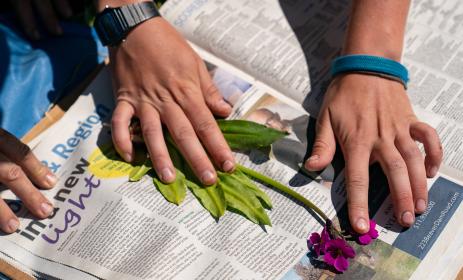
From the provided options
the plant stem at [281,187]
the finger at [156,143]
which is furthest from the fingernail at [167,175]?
the plant stem at [281,187]

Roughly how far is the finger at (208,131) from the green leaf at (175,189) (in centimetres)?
6

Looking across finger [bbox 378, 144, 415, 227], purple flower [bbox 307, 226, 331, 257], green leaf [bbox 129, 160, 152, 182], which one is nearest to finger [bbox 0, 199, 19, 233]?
green leaf [bbox 129, 160, 152, 182]

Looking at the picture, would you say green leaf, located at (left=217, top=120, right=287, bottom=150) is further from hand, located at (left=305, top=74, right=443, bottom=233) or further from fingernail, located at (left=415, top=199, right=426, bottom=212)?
fingernail, located at (left=415, top=199, right=426, bottom=212)

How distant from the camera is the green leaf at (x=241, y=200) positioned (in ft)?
2.62

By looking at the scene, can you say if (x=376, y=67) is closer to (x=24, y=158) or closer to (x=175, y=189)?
(x=175, y=189)

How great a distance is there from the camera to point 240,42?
3.33ft

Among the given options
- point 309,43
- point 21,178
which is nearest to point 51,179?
point 21,178

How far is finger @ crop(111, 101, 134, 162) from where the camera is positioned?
2.82 ft

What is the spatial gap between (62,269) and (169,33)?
0.43 meters

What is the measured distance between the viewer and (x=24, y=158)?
2.75 ft

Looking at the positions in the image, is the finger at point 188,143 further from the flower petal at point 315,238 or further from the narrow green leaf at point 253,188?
the flower petal at point 315,238

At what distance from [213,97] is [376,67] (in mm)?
271

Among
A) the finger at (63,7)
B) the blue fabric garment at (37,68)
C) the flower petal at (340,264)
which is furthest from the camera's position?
the finger at (63,7)

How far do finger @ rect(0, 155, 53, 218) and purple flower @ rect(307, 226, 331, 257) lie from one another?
1.31ft
